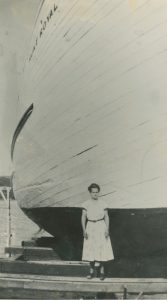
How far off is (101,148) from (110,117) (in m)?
0.24

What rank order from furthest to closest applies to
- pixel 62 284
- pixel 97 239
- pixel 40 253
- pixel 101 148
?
pixel 40 253 → pixel 101 148 → pixel 97 239 → pixel 62 284

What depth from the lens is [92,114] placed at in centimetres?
312

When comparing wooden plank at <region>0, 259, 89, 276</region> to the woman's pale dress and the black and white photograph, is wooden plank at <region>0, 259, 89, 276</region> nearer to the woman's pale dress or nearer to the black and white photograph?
the black and white photograph

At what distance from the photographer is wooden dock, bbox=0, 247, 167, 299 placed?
269cm

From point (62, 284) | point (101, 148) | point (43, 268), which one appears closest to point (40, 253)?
point (43, 268)

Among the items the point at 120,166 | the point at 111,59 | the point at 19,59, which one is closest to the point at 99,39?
the point at 111,59

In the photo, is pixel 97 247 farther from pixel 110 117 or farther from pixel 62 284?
pixel 110 117

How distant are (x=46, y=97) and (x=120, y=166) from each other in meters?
0.98

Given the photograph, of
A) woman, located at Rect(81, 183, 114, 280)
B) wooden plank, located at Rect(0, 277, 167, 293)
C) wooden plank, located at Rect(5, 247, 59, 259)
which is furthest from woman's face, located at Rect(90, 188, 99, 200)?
wooden plank, located at Rect(5, 247, 59, 259)

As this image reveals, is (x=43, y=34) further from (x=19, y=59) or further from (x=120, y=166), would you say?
(x=120, y=166)

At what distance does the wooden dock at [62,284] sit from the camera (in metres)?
2.69

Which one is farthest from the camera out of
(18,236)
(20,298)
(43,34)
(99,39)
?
(18,236)

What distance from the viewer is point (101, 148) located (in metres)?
3.11

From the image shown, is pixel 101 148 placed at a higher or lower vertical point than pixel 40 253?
higher
